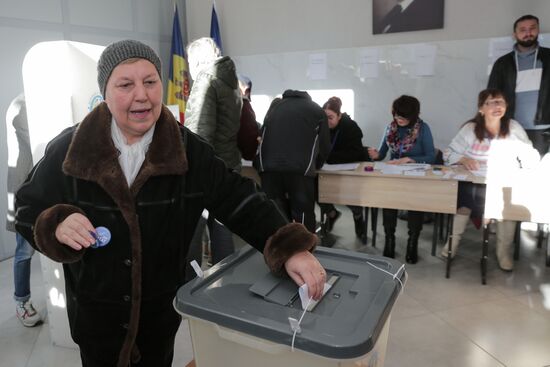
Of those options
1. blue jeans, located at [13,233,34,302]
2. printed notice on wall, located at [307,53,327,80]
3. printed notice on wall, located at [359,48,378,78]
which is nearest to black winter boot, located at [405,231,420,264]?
printed notice on wall, located at [359,48,378,78]

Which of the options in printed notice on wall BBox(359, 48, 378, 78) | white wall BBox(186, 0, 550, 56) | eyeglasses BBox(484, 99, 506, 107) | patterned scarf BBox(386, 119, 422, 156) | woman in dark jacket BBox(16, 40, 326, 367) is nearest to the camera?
woman in dark jacket BBox(16, 40, 326, 367)

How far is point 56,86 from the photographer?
6.00 ft

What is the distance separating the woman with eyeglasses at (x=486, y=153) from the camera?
2920 mm

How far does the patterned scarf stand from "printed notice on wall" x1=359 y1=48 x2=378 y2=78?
115 centimetres

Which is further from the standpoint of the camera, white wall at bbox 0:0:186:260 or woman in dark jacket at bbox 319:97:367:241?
woman in dark jacket at bbox 319:97:367:241

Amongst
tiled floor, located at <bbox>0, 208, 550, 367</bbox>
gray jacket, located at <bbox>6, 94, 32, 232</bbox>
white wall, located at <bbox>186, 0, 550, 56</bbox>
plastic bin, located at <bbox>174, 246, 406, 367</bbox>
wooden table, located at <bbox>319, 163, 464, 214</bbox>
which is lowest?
tiled floor, located at <bbox>0, 208, 550, 367</bbox>

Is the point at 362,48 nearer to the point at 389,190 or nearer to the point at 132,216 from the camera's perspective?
the point at 389,190

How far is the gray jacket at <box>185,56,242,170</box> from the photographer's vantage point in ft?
7.25

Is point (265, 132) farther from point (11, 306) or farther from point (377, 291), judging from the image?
point (377, 291)

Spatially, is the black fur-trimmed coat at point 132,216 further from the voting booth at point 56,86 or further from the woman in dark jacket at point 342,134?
the woman in dark jacket at point 342,134

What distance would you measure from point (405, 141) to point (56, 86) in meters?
2.61

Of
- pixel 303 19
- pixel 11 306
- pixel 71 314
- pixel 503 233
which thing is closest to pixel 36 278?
pixel 11 306

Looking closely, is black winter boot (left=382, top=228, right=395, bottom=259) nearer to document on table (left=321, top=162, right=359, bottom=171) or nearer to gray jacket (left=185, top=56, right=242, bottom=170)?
document on table (left=321, top=162, right=359, bottom=171)

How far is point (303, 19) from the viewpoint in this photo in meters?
4.73
